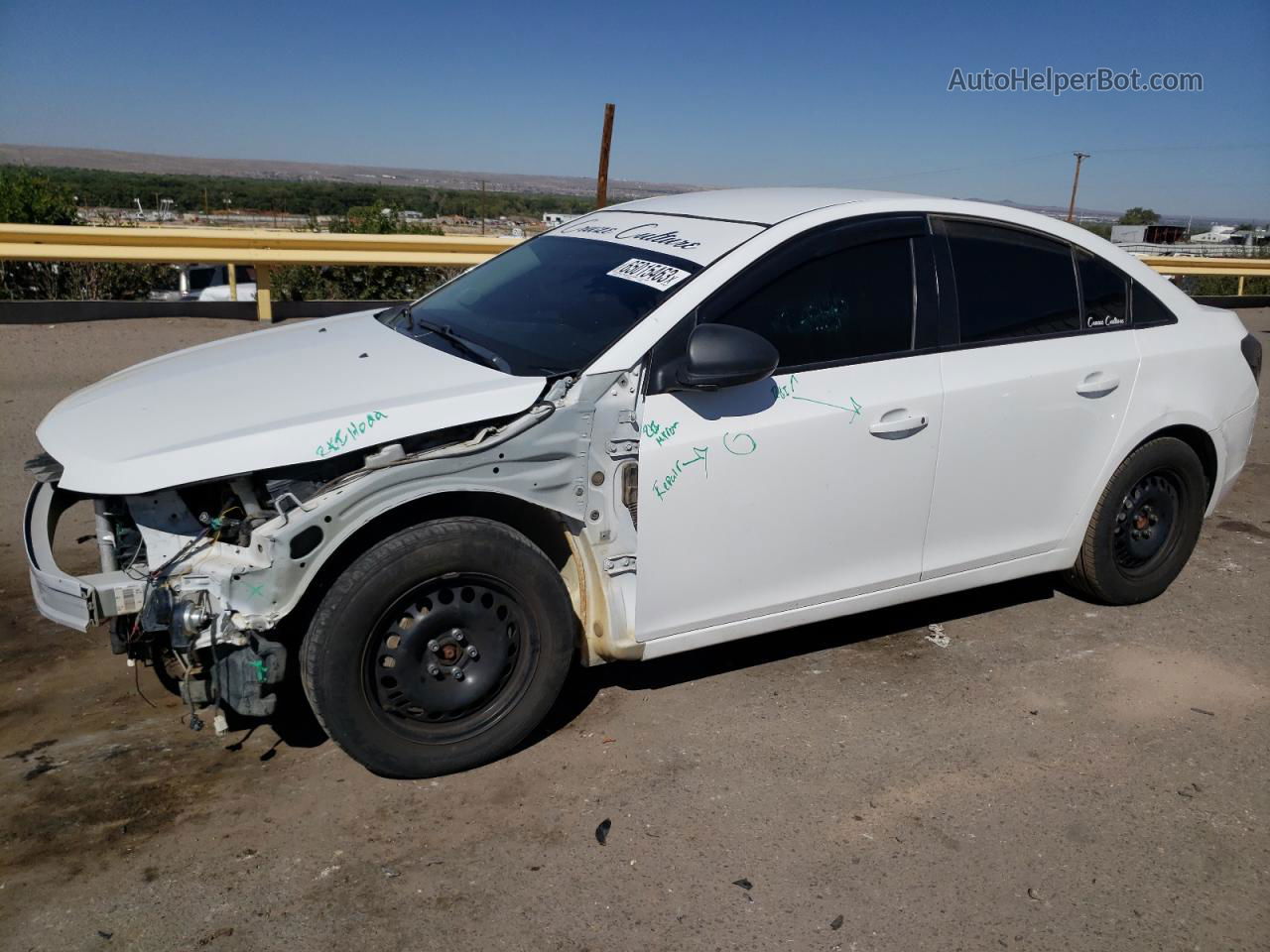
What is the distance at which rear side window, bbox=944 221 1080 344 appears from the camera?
411cm

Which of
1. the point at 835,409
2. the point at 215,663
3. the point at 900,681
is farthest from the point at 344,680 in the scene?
the point at 900,681

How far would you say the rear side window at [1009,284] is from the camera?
411 centimetres

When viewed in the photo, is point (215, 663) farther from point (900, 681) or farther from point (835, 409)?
point (900, 681)

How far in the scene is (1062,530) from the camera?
14.6 ft

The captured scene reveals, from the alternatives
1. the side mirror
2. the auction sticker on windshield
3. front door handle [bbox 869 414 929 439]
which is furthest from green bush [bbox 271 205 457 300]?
the side mirror

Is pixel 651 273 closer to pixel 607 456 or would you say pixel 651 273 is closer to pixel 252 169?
pixel 607 456

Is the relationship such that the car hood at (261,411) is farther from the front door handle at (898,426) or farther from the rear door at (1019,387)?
the rear door at (1019,387)

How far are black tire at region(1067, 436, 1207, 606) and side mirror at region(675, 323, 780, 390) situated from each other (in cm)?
203

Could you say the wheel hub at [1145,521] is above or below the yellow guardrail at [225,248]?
below

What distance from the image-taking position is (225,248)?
389 inches

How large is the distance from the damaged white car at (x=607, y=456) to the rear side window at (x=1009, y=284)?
0.02 meters

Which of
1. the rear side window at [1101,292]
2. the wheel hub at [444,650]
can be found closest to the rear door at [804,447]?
the wheel hub at [444,650]

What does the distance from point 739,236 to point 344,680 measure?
204cm

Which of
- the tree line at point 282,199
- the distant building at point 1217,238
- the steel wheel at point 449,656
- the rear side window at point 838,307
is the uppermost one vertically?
the distant building at point 1217,238
